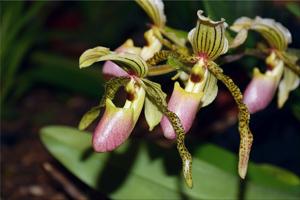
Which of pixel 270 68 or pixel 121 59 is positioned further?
pixel 270 68

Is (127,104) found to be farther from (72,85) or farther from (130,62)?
(72,85)

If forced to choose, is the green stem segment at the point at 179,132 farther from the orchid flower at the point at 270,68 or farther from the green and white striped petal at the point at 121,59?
the orchid flower at the point at 270,68

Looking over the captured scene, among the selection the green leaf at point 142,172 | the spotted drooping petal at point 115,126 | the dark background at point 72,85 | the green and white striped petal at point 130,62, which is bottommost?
the dark background at point 72,85

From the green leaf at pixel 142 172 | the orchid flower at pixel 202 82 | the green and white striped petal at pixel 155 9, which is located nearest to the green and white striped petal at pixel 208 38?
the orchid flower at pixel 202 82

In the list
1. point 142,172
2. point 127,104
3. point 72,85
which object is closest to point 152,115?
point 127,104

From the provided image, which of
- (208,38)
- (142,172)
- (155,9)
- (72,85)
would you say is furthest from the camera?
(72,85)

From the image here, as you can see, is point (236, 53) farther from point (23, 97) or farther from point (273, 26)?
point (23, 97)

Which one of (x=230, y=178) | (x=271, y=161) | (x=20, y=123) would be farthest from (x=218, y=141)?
(x=20, y=123)
